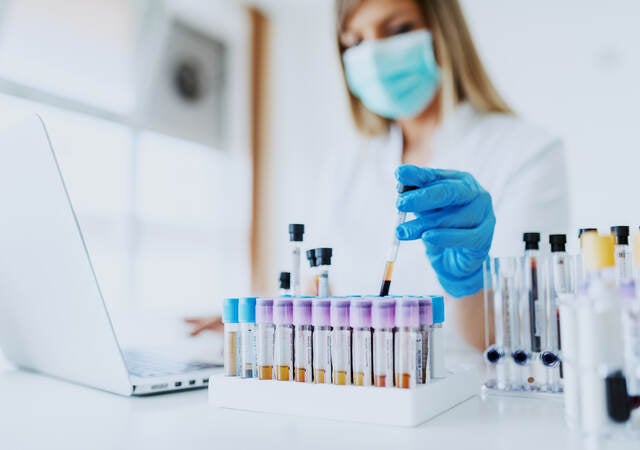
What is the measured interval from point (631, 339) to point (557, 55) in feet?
6.27

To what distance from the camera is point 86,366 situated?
0.92m

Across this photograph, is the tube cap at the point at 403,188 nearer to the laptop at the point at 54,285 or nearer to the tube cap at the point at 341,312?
the tube cap at the point at 341,312

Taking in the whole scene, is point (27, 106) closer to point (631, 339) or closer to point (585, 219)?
point (585, 219)

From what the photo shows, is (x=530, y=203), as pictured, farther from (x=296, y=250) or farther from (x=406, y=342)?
(x=406, y=342)

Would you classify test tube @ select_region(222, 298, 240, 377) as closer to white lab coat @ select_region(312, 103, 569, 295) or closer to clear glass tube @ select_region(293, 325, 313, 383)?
clear glass tube @ select_region(293, 325, 313, 383)

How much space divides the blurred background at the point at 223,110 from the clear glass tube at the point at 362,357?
154 cm

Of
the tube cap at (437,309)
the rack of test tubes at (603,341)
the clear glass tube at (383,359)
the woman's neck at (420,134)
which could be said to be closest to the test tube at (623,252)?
the rack of test tubes at (603,341)

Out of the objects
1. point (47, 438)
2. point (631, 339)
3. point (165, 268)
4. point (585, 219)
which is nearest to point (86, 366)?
point (47, 438)

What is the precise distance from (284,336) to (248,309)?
0.07 m

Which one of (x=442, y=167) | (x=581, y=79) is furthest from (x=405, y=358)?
(x=581, y=79)

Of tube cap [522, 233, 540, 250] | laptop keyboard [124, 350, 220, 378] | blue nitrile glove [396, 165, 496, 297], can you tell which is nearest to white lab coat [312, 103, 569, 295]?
blue nitrile glove [396, 165, 496, 297]

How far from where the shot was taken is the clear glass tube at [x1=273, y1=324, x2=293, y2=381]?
0.79 meters

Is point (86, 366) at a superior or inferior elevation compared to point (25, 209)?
inferior

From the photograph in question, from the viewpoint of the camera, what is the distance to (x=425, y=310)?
0.76 meters
